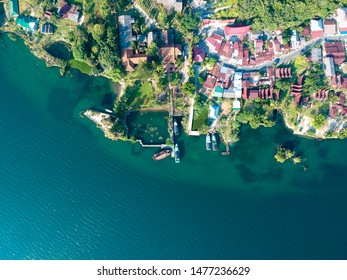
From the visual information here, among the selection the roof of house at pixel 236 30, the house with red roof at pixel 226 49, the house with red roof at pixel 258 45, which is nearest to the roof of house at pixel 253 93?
the house with red roof at pixel 258 45

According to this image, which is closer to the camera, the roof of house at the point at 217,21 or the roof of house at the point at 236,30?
→ the roof of house at the point at 236,30

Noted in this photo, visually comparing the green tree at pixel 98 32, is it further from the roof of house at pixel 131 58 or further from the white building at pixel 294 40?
the white building at pixel 294 40

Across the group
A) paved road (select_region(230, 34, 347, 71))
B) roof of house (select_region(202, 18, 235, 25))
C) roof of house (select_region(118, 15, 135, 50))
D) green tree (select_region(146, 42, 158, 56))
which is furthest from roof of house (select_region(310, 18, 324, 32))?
roof of house (select_region(118, 15, 135, 50))

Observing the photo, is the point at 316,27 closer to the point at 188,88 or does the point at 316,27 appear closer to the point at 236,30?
the point at 236,30

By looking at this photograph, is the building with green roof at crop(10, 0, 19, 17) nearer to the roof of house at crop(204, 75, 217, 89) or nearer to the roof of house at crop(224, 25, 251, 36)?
the roof of house at crop(204, 75, 217, 89)

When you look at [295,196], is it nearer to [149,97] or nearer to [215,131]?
[215,131]

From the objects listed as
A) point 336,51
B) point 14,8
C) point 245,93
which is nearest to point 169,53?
point 245,93
